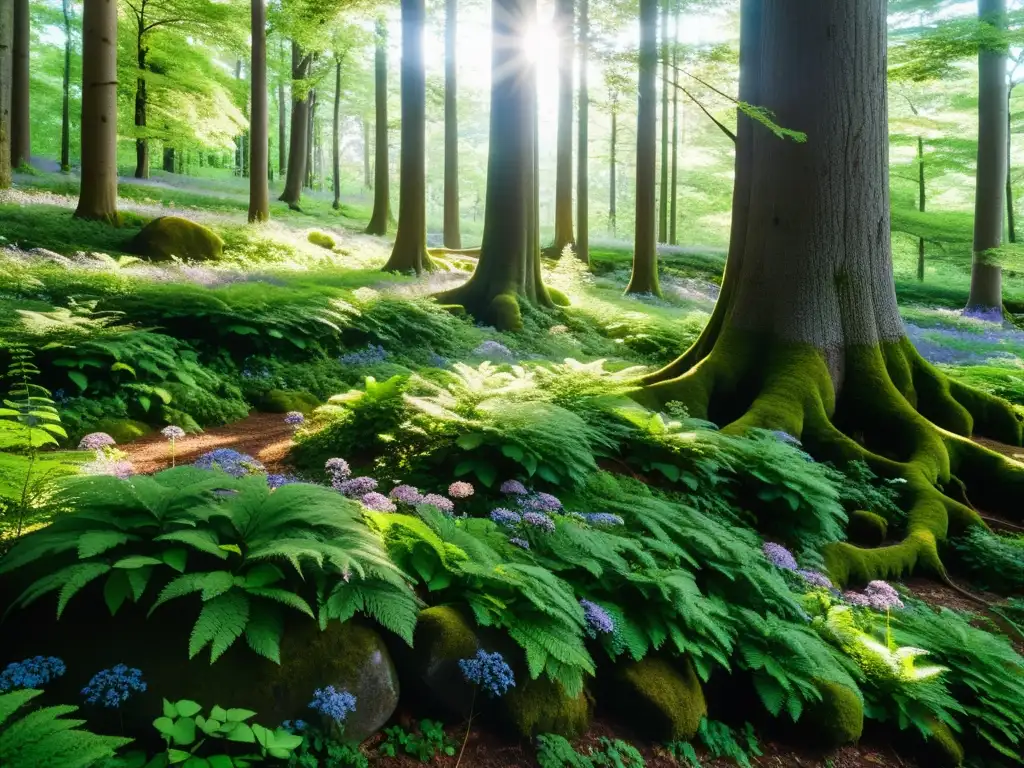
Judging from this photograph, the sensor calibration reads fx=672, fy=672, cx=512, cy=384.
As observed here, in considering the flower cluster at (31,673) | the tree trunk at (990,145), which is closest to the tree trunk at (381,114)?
the tree trunk at (990,145)

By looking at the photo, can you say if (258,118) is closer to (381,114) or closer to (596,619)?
(381,114)

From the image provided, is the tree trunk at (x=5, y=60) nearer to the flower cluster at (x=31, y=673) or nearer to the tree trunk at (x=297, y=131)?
the flower cluster at (x=31, y=673)

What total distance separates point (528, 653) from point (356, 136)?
6653cm

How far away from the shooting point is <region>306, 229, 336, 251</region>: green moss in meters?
16.2

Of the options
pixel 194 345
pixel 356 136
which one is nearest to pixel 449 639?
pixel 194 345

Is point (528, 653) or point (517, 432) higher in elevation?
point (517, 432)

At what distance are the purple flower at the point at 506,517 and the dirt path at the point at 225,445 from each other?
76.9 inches

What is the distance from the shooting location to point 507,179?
1034cm

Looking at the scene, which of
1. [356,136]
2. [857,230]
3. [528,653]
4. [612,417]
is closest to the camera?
[528,653]

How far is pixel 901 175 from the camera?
28.8 metres

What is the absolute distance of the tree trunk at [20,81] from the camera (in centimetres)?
1859

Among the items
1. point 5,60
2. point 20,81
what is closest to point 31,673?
point 5,60

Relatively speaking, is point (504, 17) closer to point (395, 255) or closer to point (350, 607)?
point (395, 255)

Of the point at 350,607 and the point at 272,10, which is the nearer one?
the point at 350,607
